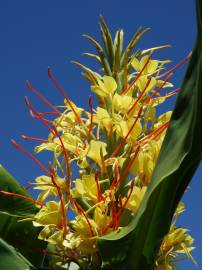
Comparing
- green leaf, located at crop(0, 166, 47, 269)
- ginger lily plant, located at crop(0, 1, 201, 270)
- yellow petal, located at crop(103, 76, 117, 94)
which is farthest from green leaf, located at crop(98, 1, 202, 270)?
yellow petal, located at crop(103, 76, 117, 94)

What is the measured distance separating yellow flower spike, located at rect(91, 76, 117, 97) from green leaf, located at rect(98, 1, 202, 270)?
1.33 feet

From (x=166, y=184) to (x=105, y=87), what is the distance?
47cm

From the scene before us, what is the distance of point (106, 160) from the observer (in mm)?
1408

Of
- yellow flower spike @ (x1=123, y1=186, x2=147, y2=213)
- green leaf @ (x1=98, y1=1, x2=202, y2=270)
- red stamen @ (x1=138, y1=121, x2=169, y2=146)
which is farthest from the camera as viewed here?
red stamen @ (x1=138, y1=121, x2=169, y2=146)

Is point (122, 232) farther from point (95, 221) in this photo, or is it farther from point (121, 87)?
point (121, 87)

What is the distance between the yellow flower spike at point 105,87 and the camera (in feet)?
5.03

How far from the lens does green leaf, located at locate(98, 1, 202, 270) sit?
1075 millimetres

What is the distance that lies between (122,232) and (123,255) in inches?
3.0

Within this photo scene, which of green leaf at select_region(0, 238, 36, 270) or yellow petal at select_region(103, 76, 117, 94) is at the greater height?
yellow petal at select_region(103, 76, 117, 94)

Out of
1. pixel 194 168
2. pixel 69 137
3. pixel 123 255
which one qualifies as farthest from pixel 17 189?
pixel 194 168

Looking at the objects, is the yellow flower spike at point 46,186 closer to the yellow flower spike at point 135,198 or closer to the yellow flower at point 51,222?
the yellow flower at point 51,222

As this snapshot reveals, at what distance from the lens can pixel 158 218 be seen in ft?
4.01

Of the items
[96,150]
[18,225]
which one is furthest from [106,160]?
[18,225]

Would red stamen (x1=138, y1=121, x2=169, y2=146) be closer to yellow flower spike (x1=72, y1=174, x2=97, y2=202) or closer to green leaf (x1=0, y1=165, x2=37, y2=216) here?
yellow flower spike (x1=72, y1=174, x2=97, y2=202)
